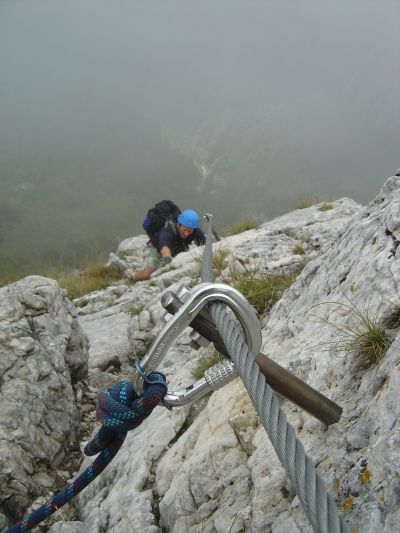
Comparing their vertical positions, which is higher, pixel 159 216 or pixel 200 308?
pixel 159 216

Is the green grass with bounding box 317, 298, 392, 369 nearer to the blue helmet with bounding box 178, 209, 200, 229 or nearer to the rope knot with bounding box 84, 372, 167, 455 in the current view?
the rope knot with bounding box 84, 372, 167, 455

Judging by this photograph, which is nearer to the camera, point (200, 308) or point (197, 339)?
point (200, 308)

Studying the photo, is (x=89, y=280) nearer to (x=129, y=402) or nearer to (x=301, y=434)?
(x=301, y=434)

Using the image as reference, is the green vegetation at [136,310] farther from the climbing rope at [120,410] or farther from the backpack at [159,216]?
the climbing rope at [120,410]

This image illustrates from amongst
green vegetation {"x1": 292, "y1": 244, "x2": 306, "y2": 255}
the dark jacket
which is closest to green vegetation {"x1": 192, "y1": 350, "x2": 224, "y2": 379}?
green vegetation {"x1": 292, "y1": 244, "x2": 306, "y2": 255}

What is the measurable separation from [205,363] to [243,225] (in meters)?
6.30

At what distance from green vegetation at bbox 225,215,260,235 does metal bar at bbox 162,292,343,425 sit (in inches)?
314

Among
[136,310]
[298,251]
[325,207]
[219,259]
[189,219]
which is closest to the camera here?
[298,251]

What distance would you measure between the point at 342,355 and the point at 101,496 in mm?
2215

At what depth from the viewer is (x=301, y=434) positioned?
224 cm

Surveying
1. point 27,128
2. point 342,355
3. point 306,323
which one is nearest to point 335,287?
point 306,323

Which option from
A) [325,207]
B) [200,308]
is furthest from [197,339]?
[325,207]

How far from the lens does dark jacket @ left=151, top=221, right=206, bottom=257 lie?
1007cm

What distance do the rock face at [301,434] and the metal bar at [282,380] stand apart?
0.38 feet
